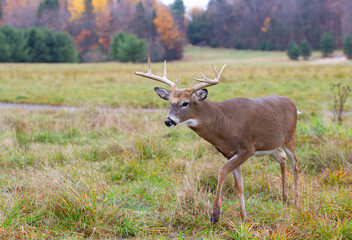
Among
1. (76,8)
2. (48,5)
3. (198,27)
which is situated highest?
(48,5)

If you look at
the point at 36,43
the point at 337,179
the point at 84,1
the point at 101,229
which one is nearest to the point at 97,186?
the point at 101,229

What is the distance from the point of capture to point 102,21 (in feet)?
152

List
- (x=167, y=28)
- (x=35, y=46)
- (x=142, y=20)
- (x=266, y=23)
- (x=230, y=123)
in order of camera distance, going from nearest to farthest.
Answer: (x=230, y=123) < (x=167, y=28) < (x=266, y=23) < (x=142, y=20) < (x=35, y=46)

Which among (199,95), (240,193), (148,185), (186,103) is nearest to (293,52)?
(148,185)

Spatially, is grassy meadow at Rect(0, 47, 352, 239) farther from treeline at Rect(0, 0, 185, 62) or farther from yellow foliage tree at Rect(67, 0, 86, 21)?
yellow foliage tree at Rect(67, 0, 86, 21)

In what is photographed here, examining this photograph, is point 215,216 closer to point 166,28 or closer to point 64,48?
point 166,28

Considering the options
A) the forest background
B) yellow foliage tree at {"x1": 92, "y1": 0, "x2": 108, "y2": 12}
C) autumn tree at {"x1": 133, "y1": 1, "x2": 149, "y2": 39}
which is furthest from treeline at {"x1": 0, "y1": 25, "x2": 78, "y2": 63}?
autumn tree at {"x1": 133, "y1": 1, "x2": 149, "y2": 39}

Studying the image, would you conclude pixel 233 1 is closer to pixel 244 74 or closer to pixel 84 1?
pixel 244 74

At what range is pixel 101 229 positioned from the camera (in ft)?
15.5

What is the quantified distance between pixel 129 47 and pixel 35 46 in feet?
90.4

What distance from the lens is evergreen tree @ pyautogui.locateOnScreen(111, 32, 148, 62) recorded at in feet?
121

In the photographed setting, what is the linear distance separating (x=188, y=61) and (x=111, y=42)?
30.1 m

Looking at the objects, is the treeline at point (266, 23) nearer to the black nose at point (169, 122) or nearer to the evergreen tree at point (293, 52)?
the evergreen tree at point (293, 52)

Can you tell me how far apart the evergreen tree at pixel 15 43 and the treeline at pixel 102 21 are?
27.8ft
